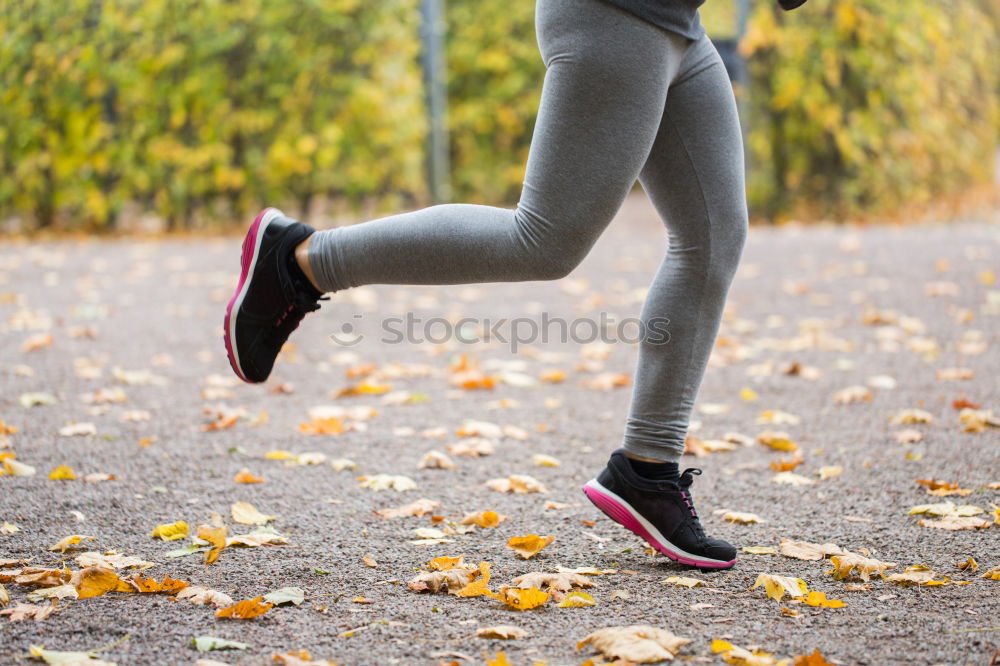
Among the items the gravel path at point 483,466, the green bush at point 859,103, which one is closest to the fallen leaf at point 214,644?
the gravel path at point 483,466

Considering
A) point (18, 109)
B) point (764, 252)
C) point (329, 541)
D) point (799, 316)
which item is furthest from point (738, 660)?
point (18, 109)

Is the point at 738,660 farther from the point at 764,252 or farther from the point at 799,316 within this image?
the point at 764,252

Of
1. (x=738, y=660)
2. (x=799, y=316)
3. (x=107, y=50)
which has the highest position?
(x=107, y=50)

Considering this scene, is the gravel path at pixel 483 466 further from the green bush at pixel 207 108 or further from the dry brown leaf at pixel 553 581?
the green bush at pixel 207 108

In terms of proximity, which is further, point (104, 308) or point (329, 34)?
point (329, 34)

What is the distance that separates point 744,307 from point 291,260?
4402 mm

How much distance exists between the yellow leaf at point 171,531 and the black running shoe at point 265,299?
0.49 meters

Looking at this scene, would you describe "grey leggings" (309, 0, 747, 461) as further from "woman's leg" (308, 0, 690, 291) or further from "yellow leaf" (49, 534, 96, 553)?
→ "yellow leaf" (49, 534, 96, 553)

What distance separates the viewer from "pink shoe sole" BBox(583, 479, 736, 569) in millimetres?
2260

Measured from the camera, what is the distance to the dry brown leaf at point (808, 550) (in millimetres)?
2329

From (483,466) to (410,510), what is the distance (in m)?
0.50

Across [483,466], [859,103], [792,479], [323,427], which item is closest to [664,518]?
[792,479]

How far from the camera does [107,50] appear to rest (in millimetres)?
8750

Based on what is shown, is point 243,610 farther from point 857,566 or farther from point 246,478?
point 857,566
